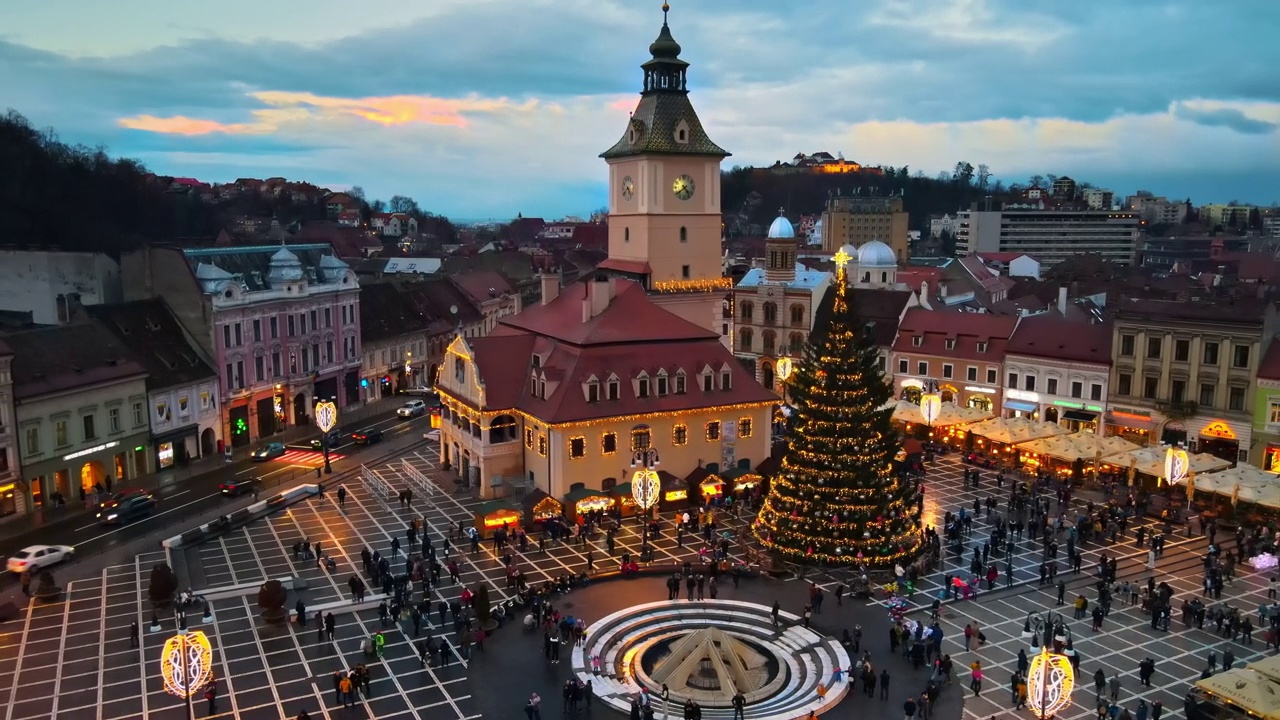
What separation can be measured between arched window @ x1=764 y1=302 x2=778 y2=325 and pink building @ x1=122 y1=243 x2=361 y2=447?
35183mm

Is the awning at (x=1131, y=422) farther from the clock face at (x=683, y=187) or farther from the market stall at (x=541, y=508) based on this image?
the market stall at (x=541, y=508)

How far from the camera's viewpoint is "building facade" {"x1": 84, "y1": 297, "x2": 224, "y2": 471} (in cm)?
5719

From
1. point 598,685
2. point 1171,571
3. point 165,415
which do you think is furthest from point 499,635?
point 165,415

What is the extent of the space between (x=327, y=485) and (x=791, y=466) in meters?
28.3

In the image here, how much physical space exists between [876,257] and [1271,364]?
48.4 metres

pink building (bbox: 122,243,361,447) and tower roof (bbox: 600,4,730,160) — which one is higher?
tower roof (bbox: 600,4,730,160)

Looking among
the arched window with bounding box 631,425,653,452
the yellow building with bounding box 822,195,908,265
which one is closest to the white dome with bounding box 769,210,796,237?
the arched window with bounding box 631,425,653,452

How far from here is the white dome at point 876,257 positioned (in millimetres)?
98938

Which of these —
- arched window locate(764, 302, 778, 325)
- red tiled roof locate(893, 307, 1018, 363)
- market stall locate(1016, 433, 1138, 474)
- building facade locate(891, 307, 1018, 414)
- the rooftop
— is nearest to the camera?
the rooftop

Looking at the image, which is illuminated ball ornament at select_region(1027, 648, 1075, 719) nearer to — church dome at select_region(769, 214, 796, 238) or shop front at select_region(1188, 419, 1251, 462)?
shop front at select_region(1188, 419, 1251, 462)

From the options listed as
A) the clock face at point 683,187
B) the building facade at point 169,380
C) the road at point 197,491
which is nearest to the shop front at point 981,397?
the clock face at point 683,187

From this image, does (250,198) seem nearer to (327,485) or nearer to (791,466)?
(327,485)

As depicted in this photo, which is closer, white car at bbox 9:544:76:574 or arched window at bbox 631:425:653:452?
white car at bbox 9:544:76:574

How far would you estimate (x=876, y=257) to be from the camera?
9944 centimetres
